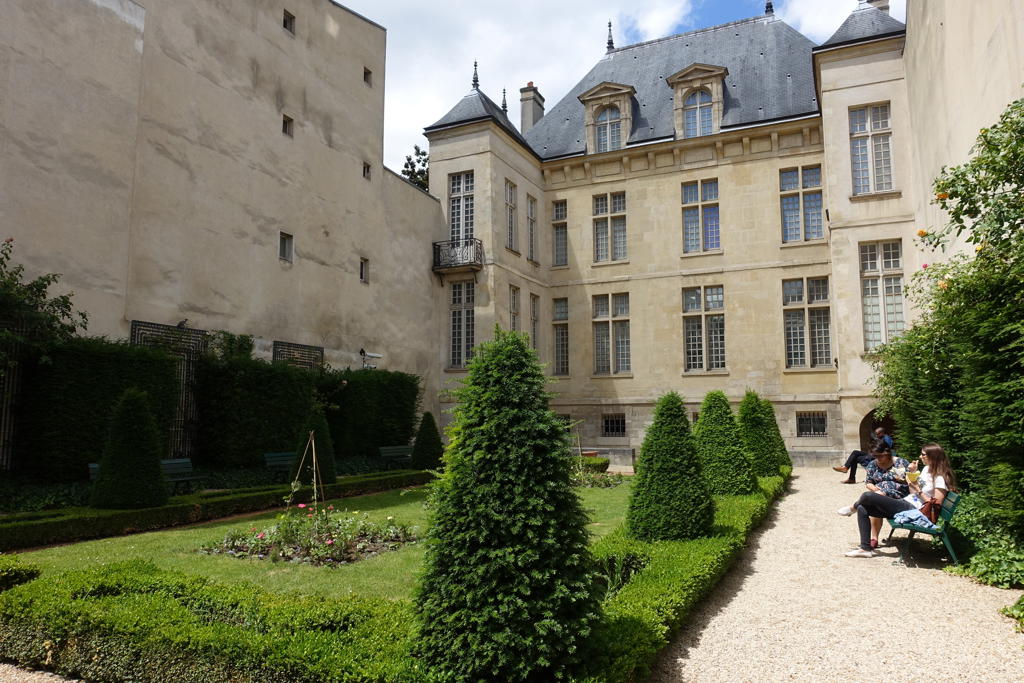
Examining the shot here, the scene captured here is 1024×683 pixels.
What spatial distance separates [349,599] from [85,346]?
8.78 metres

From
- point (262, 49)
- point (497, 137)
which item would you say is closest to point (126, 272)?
point (262, 49)

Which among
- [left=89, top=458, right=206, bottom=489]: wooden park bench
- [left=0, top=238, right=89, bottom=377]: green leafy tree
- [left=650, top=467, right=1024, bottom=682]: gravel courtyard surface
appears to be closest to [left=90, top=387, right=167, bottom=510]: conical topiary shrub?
[left=89, top=458, right=206, bottom=489]: wooden park bench

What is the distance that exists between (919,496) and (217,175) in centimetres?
1462

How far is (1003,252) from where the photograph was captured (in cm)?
607

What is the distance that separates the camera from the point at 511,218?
76.6 ft

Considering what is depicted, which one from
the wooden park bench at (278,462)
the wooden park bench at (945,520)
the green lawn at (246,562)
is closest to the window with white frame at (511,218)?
the wooden park bench at (278,462)

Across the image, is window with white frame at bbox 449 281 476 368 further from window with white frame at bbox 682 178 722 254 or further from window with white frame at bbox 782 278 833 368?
window with white frame at bbox 782 278 833 368

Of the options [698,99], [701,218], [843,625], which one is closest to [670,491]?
[843,625]

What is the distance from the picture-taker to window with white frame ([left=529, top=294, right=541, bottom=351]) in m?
23.8

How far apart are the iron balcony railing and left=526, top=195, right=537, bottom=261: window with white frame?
8.87 ft

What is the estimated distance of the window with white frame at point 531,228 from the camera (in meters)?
24.1

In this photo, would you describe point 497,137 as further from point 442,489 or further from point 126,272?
point 442,489

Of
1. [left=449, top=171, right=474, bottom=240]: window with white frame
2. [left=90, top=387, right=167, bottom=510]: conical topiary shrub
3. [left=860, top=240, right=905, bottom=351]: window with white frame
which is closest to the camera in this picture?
[left=90, top=387, right=167, bottom=510]: conical topiary shrub

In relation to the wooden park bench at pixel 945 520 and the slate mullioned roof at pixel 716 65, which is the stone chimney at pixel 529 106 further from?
the wooden park bench at pixel 945 520
